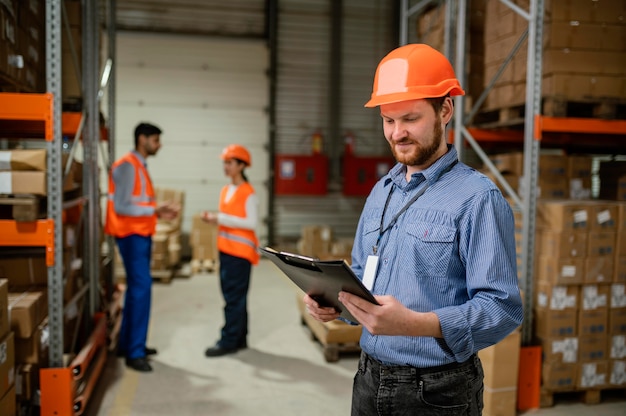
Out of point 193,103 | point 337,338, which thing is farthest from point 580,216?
point 193,103

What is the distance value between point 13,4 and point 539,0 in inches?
164

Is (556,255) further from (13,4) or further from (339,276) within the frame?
(13,4)

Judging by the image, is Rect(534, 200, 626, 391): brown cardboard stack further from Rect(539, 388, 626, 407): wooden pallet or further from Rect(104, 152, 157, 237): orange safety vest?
Rect(104, 152, 157, 237): orange safety vest

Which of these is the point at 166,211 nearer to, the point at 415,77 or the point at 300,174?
the point at 415,77

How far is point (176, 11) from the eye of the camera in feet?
36.3

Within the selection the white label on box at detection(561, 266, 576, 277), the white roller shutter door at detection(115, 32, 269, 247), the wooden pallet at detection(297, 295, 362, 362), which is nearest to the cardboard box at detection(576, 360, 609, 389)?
the white label on box at detection(561, 266, 576, 277)

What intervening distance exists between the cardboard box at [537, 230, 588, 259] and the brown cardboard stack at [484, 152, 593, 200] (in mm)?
744

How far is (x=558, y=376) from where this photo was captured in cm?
457

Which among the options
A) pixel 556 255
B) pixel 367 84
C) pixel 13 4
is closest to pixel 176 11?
pixel 367 84

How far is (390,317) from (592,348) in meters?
3.92

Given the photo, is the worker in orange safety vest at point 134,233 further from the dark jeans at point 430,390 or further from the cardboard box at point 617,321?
the cardboard box at point 617,321

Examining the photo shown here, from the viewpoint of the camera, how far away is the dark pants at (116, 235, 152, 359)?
17.1ft

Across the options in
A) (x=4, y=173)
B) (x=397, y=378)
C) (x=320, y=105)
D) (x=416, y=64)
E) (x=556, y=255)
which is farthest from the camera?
(x=320, y=105)

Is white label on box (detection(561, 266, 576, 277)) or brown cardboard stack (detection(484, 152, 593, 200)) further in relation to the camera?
brown cardboard stack (detection(484, 152, 593, 200))
